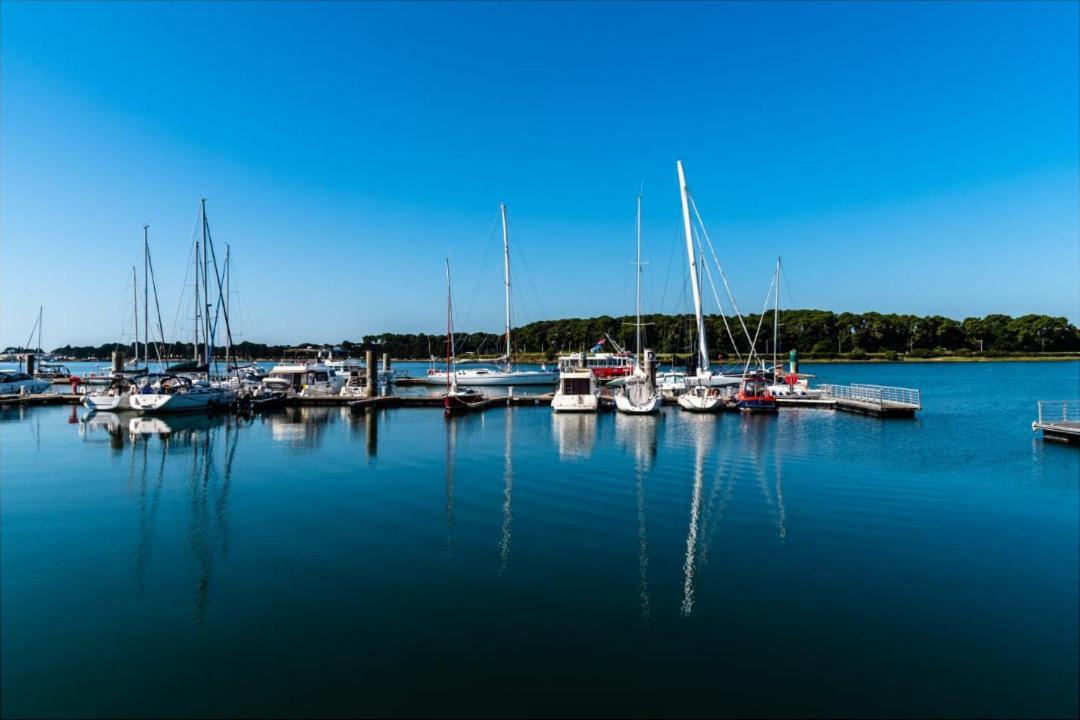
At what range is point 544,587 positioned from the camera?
12617 mm

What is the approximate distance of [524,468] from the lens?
25672 mm

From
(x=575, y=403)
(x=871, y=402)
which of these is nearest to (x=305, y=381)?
(x=575, y=403)

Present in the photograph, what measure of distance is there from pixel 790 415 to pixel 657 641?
3785 cm

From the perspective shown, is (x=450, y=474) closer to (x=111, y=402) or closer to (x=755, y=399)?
(x=755, y=399)

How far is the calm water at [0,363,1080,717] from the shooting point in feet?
29.4

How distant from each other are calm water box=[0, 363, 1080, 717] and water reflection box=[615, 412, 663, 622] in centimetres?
15

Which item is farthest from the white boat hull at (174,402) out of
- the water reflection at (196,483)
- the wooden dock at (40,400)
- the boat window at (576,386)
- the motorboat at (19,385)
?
the boat window at (576,386)

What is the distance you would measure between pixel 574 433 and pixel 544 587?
23.9 meters

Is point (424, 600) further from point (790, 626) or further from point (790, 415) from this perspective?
point (790, 415)

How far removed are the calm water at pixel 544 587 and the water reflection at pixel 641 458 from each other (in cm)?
15

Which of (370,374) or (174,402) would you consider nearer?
(174,402)

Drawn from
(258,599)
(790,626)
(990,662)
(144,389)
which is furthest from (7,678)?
(144,389)

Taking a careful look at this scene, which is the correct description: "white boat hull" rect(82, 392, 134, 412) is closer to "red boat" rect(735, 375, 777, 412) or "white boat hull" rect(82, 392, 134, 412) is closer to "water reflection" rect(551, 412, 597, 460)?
"water reflection" rect(551, 412, 597, 460)

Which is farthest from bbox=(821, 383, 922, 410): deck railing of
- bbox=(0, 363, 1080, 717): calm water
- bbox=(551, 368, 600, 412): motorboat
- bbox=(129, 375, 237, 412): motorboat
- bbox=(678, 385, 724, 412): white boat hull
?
bbox=(129, 375, 237, 412): motorboat
